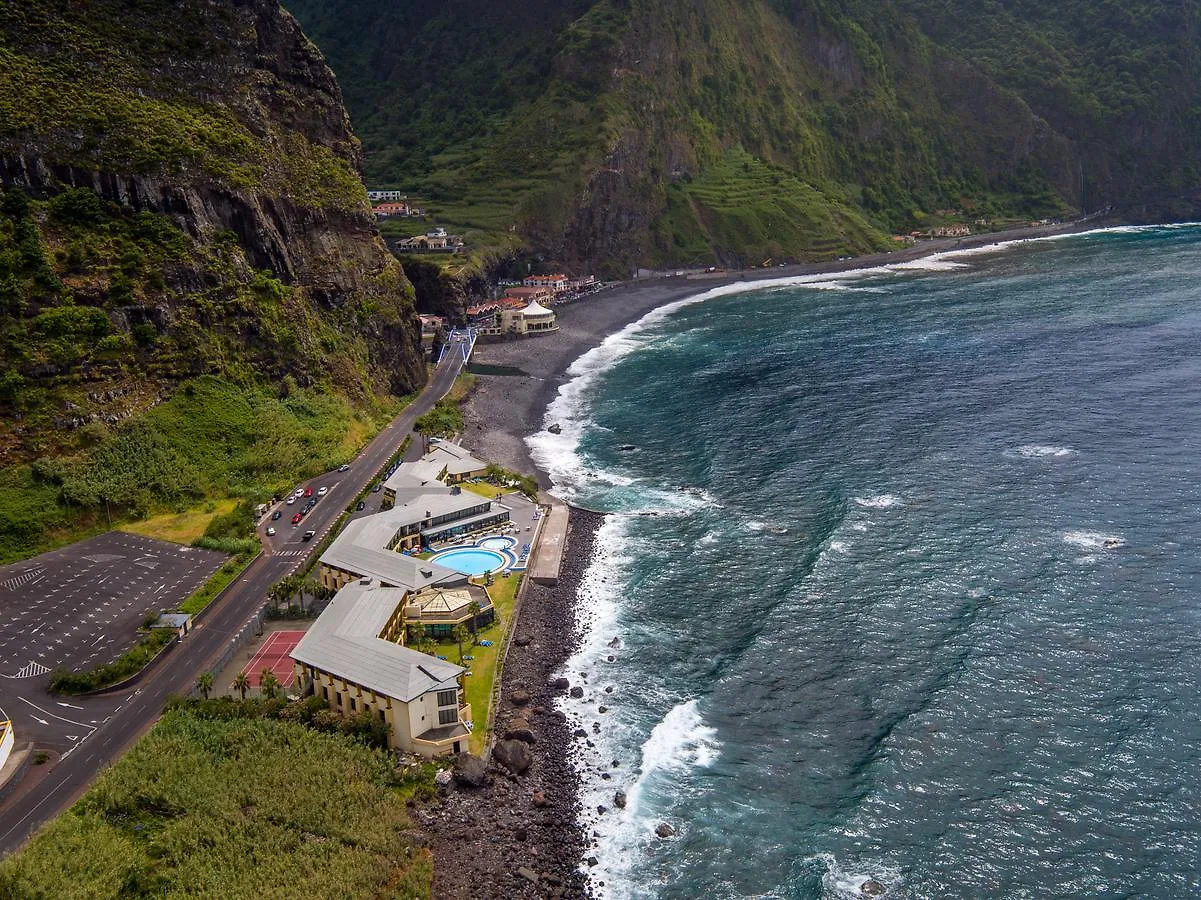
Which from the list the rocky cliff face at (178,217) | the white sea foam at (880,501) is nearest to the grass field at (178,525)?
the rocky cliff face at (178,217)

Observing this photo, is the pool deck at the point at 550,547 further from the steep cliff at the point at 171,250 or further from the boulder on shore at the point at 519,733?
the steep cliff at the point at 171,250

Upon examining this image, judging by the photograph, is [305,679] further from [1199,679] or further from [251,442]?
[1199,679]

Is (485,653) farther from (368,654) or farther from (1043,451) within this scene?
(1043,451)

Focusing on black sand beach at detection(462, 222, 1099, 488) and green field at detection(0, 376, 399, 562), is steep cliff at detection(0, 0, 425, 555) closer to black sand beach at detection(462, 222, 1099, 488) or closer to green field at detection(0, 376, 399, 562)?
green field at detection(0, 376, 399, 562)

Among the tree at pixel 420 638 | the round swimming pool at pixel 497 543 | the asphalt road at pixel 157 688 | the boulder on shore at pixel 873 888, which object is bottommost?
the boulder on shore at pixel 873 888

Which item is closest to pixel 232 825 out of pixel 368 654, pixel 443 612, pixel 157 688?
pixel 368 654

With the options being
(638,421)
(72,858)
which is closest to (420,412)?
(638,421)
